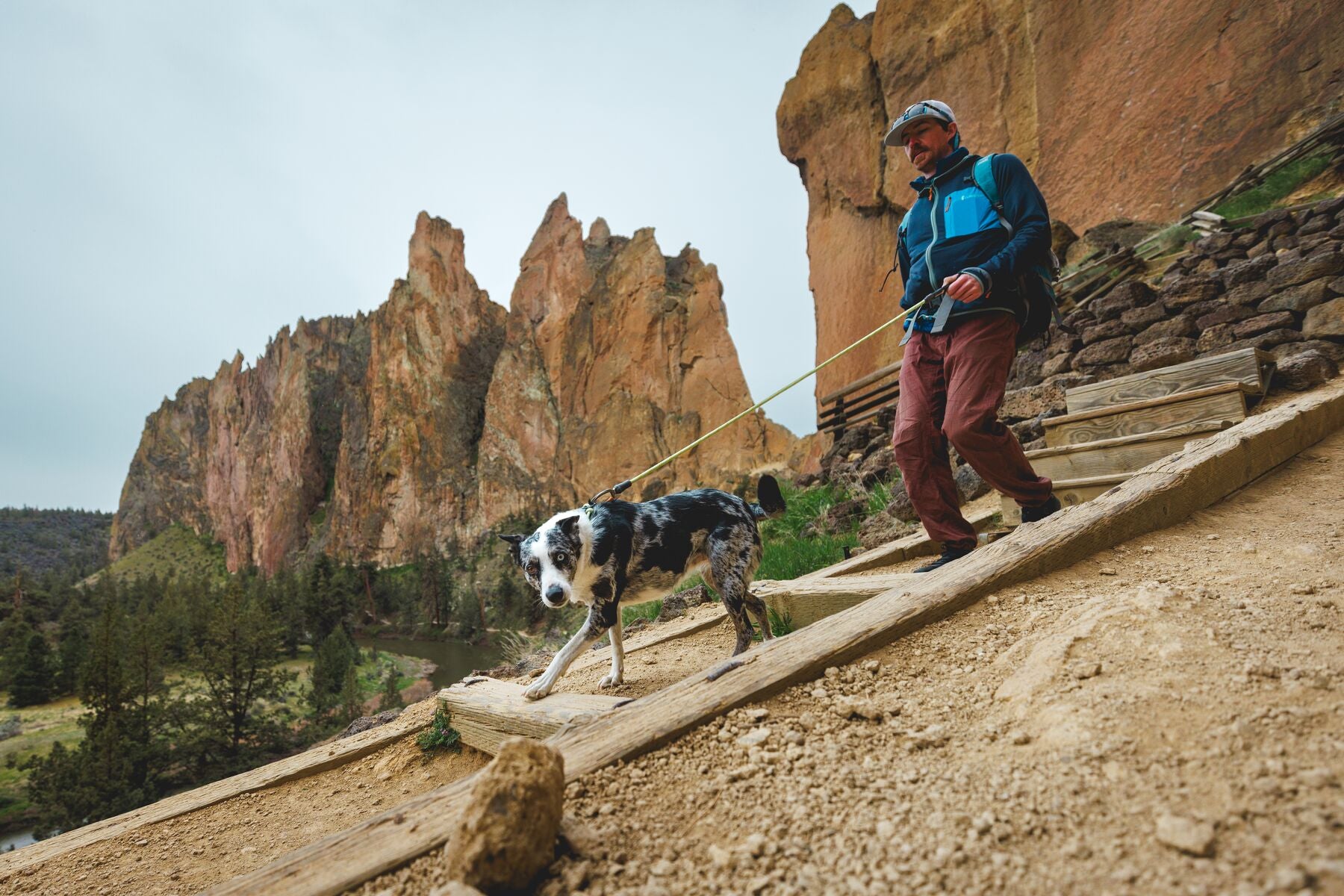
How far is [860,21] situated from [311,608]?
174ft

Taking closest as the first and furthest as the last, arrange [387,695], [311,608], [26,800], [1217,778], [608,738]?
[1217,778] → [608,738] → [26,800] → [387,695] → [311,608]

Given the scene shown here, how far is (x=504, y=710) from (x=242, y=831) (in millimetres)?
1397

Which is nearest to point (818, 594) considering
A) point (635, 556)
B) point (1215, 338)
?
point (635, 556)

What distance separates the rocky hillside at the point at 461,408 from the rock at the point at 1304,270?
34.2 metres

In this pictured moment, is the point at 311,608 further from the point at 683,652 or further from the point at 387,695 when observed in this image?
the point at 683,652

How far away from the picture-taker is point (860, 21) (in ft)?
66.1

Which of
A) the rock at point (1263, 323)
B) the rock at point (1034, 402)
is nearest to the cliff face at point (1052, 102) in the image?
the rock at point (1263, 323)

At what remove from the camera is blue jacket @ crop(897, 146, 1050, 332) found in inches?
120

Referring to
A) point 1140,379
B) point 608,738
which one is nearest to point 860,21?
point 1140,379

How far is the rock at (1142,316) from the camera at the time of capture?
22.3 ft

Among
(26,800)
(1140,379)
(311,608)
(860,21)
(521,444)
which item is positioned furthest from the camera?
(521,444)

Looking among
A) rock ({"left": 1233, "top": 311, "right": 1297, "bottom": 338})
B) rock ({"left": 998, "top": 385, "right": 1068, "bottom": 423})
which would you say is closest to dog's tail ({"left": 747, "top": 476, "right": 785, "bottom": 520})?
rock ({"left": 998, "top": 385, "right": 1068, "bottom": 423})

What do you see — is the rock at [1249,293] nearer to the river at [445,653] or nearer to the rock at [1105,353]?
the rock at [1105,353]

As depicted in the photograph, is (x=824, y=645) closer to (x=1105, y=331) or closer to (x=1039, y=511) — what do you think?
(x=1039, y=511)
